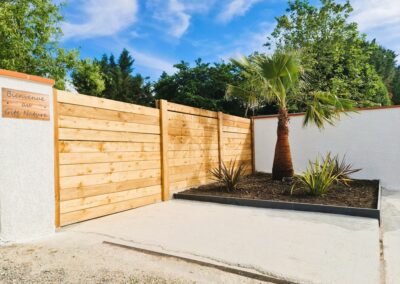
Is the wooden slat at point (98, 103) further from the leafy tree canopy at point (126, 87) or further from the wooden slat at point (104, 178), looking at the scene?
the leafy tree canopy at point (126, 87)

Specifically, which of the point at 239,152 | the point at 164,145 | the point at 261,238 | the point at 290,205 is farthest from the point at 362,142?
the point at 261,238

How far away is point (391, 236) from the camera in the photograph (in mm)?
3342

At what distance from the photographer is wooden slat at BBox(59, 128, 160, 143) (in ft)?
12.2

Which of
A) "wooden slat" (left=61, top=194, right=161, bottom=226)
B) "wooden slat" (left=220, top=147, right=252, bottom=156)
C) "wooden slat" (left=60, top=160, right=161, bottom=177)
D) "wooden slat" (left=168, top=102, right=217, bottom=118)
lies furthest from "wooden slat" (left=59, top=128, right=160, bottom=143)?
"wooden slat" (left=220, top=147, right=252, bottom=156)

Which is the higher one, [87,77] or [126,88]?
[126,88]

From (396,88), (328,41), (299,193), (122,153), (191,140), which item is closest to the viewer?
(122,153)

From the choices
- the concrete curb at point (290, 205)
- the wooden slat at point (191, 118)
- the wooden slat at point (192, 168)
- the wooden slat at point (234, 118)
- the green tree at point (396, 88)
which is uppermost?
the green tree at point (396, 88)

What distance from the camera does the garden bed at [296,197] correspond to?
14.2 ft

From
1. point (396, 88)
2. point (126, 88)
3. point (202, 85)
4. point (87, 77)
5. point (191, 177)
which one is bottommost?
point (191, 177)

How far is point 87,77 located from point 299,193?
13.0 m

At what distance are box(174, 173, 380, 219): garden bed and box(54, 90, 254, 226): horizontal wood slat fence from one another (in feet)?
2.34

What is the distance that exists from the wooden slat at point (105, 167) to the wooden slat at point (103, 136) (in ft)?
1.24

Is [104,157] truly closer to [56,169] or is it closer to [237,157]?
[56,169]

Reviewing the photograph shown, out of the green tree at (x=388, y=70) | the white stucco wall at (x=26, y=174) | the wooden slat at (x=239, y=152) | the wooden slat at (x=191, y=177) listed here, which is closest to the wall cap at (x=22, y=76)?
the white stucco wall at (x=26, y=174)
